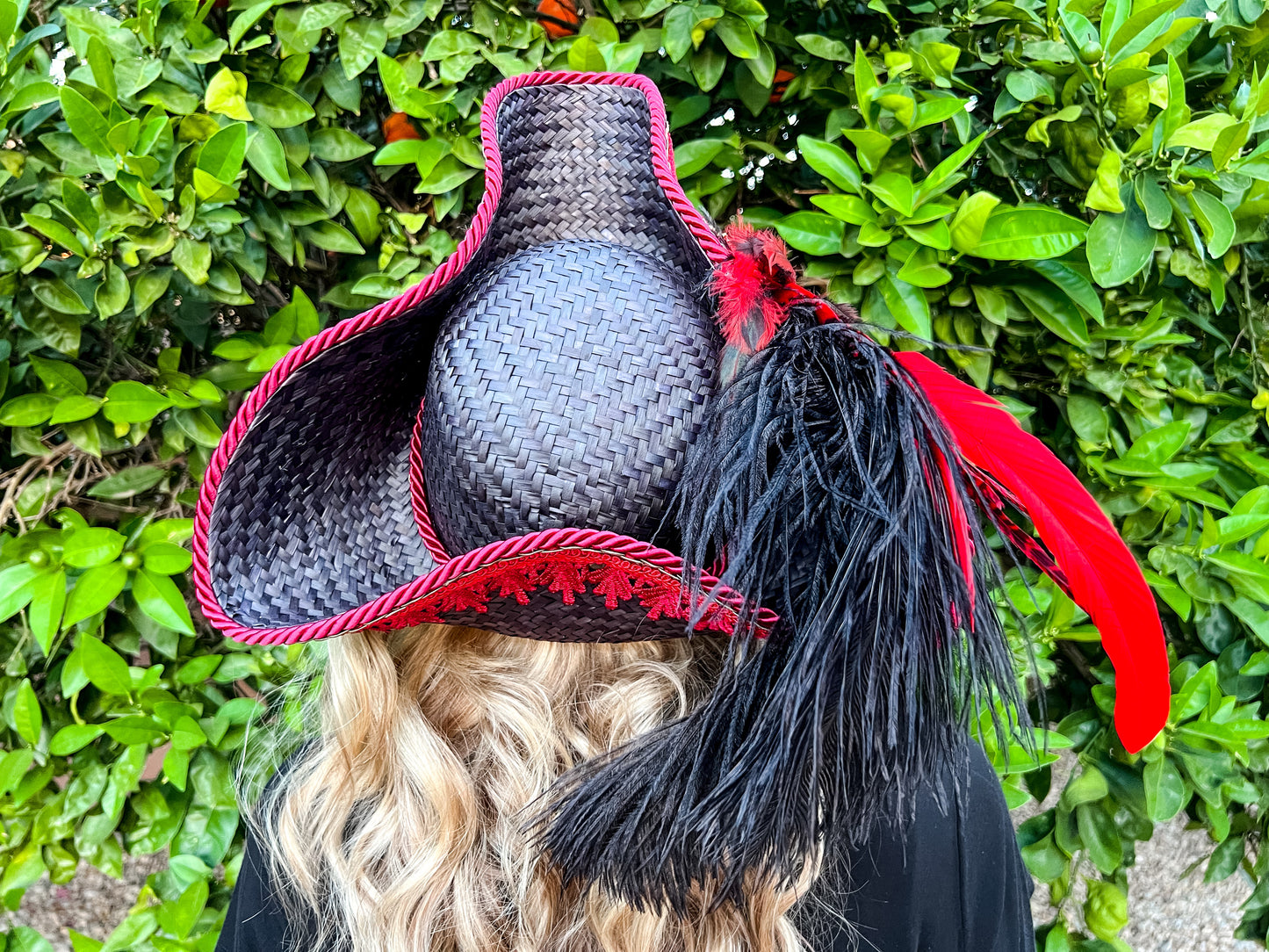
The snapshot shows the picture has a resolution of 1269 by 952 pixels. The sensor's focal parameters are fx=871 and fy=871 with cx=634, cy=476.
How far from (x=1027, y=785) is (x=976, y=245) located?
3.23 feet

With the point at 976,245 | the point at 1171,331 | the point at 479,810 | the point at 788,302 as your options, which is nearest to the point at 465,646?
the point at 479,810

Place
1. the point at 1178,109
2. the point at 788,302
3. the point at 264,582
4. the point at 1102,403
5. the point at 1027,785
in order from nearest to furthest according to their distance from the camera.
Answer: the point at 788,302, the point at 264,582, the point at 1178,109, the point at 1102,403, the point at 1027,785

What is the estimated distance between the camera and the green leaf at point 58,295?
131cm

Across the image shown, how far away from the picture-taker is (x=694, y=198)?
1.45 m

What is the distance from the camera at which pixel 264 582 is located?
992 mm

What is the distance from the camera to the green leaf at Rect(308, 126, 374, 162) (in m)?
1.42

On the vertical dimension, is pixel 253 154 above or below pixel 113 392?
above

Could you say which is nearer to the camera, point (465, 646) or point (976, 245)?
point (465, 646)

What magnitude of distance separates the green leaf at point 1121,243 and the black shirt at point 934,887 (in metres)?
0.69

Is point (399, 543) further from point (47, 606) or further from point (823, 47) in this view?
point (823, 47)

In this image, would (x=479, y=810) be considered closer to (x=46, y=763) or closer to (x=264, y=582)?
(x=264, y=582)

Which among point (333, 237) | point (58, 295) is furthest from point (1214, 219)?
point (58, 295)

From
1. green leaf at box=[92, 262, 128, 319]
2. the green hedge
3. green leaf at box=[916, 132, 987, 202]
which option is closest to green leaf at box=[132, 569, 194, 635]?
the green hedge

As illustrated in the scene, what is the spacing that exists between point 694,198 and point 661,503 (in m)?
0.81
